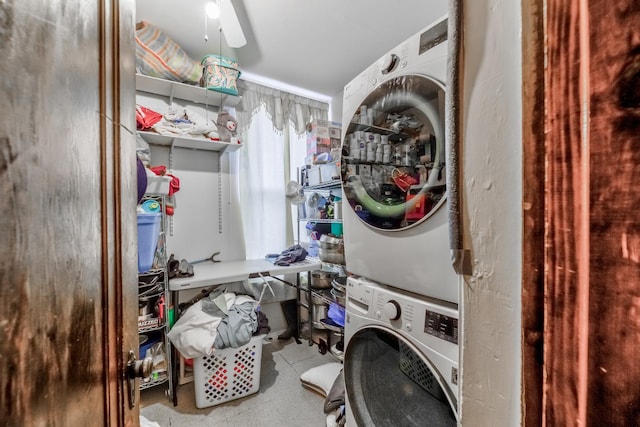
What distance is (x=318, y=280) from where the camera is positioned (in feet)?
7.91

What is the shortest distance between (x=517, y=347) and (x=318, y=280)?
2132mm

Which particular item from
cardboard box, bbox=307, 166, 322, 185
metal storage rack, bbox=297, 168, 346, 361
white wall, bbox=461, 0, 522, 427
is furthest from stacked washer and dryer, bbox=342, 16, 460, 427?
cardboard box, bbox=307, 166, 322, 185

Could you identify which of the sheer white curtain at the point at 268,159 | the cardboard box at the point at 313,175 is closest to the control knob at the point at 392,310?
the cardboard box at the point at 313,175

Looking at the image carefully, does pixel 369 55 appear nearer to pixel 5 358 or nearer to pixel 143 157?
pixel 143 157

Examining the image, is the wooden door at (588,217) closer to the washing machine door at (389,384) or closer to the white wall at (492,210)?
the white wall at (492,210)

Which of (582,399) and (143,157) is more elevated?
(143,157)

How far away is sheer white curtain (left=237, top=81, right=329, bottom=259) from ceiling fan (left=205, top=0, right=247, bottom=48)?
0.85 metres

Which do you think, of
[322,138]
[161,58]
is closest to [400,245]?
[322,138]

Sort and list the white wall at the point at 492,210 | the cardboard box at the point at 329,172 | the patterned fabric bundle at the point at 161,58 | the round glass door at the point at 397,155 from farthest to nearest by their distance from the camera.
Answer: the cardboard box at the point at 329,172, the patterned fabric bundle at the point at 161,58, the round glass door at the point at 397,155, the white wall at the point at 492,210

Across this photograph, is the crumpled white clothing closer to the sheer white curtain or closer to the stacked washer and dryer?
the sheer white curtain

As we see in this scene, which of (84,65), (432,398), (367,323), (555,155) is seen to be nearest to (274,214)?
(367,323)

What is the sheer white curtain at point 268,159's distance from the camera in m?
2.56

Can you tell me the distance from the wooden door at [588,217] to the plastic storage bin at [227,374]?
1720mm

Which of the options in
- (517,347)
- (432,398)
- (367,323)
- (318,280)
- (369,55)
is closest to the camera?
(517,347)
